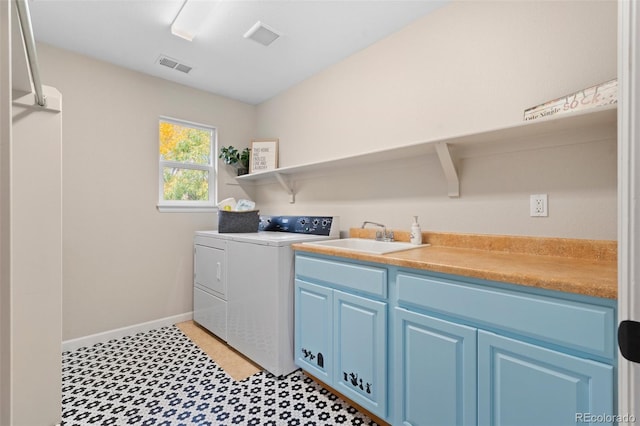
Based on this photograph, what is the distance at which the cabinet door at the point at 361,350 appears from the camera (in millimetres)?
1478

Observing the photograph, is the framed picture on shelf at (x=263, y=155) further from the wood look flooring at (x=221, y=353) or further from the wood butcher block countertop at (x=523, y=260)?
the wood look flooring at (x=221, y=353)

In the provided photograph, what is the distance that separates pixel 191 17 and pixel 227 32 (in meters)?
0.26

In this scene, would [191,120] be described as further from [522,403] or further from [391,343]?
[522,403]

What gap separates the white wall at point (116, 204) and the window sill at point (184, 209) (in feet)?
0.15

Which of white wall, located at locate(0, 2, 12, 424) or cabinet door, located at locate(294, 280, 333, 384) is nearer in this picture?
white wall, located at locate(0, 2, 12, 424)

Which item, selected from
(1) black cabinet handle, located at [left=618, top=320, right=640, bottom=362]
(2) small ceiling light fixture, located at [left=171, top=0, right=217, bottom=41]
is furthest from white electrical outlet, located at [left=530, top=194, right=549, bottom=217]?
(2) small ceiling light fixture, located at [left=171, top=0, right=217, bottom=41]

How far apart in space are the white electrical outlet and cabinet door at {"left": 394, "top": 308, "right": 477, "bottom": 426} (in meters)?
0.80

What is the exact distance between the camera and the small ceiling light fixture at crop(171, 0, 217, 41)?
1.85 m

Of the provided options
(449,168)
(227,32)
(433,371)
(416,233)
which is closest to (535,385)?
(433,371)

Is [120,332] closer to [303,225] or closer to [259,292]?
[259,292]

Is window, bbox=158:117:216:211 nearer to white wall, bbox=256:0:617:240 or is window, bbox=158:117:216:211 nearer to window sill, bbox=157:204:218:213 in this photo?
window sill, bbox=157:204:218:213

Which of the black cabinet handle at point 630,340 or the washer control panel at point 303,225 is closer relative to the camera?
the black cabinet handle at point 630,340

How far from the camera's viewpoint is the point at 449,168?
5.82 ft

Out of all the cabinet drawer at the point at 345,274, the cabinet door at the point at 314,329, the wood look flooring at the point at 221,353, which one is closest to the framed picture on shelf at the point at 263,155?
the cabinet drawer at the point at 345,274
